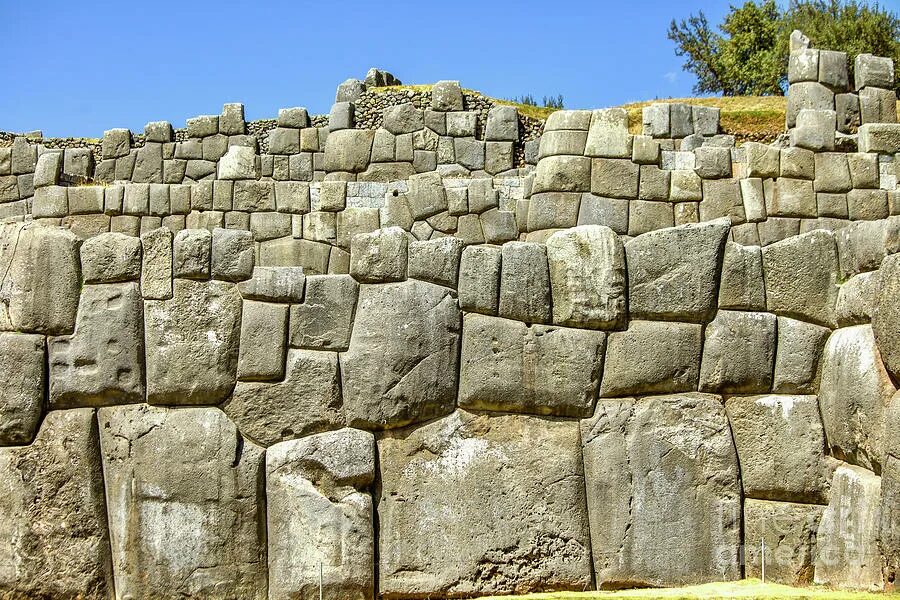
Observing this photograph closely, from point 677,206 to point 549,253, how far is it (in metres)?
9.91

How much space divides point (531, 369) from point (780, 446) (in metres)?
1.76

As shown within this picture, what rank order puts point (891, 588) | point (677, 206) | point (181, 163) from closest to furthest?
1. point (891, 588)
2. point (677, 206)
3. point (181, 163)

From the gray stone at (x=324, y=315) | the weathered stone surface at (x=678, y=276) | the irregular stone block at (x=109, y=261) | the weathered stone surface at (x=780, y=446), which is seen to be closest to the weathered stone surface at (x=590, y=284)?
the weathered stone surface at (x=678, y=276)

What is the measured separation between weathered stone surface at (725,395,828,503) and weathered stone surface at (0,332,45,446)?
4624 millimetres

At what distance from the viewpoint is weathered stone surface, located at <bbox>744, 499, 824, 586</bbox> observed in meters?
7.10

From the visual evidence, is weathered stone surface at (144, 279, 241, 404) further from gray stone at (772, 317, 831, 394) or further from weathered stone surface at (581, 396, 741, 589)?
gray stone at (772, 317, 831, 394)

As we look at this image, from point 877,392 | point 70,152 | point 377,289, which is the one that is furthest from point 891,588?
point 70,152

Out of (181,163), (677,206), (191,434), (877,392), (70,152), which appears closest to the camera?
(877,392)

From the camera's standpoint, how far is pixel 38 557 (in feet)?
22.8

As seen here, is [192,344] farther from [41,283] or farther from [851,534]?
[851,534]

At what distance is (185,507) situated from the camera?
698 cm

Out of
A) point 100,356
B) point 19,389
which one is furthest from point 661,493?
point 19,389

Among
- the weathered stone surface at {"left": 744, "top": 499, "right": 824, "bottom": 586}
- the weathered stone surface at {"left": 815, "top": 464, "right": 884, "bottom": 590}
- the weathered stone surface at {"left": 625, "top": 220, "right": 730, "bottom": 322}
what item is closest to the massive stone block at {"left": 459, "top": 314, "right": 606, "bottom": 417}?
the weathered stone surface at {"left": 625, "top": 220, "right": 730, "bottom": 322}

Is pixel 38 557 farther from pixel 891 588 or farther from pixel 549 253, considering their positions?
pixel 891 588
